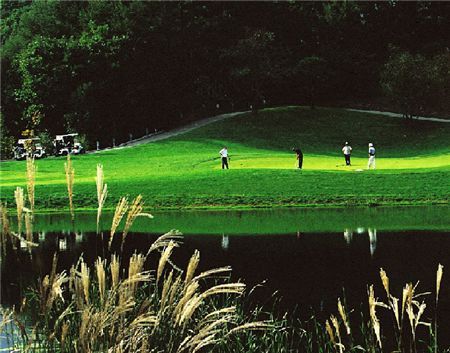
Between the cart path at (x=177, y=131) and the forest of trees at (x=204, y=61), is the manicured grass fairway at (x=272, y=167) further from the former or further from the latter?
the forest of trees at (x=204, y=61)

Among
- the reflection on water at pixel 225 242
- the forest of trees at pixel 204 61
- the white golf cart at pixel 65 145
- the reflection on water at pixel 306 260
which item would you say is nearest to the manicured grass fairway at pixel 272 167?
the white golf cart at pixel 65 145

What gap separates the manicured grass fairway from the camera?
37312mm

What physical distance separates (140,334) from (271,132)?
6261 centimetres

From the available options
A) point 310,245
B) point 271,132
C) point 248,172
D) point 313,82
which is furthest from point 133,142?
point 310,245

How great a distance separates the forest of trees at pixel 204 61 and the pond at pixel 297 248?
35.5 m

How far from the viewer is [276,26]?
82312mm

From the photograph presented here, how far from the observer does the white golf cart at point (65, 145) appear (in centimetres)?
6200

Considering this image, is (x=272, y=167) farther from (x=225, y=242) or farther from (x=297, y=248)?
(x=297, y=248)

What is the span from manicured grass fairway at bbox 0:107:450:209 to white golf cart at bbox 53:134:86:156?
100.0 inches

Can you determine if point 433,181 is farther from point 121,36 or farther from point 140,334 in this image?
point 121,36

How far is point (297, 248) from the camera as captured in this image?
23547mm

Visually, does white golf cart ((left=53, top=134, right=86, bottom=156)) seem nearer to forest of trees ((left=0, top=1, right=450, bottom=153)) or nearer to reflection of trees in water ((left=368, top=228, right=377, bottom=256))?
forest of trees ((left=0, top=1, right=450, bottom=153))

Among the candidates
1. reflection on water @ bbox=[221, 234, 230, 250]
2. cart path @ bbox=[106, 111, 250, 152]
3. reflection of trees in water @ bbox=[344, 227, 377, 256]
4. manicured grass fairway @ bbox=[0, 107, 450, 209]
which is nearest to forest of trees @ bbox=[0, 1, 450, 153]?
cart path @ bbox=[106, 111, 250, 152]

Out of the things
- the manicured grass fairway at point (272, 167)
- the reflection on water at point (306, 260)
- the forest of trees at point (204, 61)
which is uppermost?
the forest of trees at point (204, 61)
